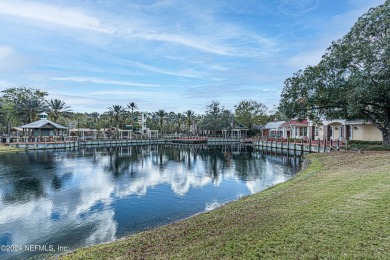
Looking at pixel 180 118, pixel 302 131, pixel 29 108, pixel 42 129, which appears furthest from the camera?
pixel 180 118

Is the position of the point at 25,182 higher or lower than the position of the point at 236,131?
lower

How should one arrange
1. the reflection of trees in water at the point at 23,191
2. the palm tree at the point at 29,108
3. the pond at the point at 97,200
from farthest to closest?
the palm tree at the point at 29,108 < the reflection of trees in water at the point at 23,191 < the pond at the point at 97,200

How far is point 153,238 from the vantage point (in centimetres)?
695

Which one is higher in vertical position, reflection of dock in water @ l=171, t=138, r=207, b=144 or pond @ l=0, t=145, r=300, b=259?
reflection of dock in water @ l=171, t=138, r=207, b=144

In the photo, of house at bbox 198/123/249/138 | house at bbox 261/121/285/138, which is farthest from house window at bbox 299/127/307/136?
house at bbox 198/123/249/138

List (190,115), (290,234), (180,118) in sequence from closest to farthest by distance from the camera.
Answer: (290,234), (190,115), (180,118)

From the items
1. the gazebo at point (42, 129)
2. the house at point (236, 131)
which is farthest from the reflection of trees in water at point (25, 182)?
the house at point (236, 131)

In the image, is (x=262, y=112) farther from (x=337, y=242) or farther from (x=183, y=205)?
(x=337, y=242)

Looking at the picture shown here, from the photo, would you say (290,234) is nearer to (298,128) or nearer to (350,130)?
(350,130)

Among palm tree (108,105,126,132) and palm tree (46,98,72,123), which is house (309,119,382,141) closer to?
palm tree (108,105,126,132)

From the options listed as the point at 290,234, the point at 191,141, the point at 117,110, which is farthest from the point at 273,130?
the point at 290,234

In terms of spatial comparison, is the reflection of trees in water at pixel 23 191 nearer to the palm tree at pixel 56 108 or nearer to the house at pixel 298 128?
the house at pixel 298 128

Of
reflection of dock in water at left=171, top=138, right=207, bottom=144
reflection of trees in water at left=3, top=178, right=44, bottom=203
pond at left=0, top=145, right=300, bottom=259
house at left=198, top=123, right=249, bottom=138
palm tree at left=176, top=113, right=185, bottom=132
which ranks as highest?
palm tree at left=176, top=113, right=185, bottom=132

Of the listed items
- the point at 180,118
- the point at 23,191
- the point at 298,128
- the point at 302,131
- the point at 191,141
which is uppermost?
the point at 180,118
